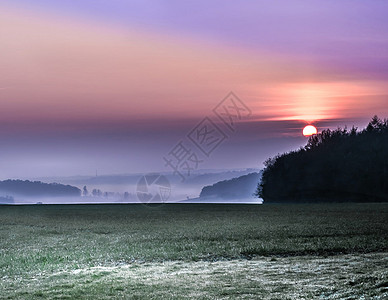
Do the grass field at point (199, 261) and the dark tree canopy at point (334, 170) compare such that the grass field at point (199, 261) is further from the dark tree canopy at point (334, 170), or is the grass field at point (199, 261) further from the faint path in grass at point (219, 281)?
the dark tree canopy at point (334, 170)

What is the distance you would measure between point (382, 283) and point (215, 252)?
11611mm

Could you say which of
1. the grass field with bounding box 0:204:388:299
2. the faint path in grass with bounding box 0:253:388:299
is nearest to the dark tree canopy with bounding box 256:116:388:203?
the grass field with bounding box 0:204:388:299

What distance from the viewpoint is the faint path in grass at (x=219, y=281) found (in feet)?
53.7

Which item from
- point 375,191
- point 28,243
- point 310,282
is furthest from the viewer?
point 375,191

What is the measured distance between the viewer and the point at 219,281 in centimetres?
1867

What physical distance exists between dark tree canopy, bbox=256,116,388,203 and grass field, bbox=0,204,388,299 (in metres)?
52.6

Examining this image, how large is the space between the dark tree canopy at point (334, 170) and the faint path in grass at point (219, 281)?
71601mm

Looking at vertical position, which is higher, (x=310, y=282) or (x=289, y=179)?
(x=289, y=179)

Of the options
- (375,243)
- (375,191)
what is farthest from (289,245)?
(375,191)

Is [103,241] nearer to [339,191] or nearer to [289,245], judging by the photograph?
[289,245]

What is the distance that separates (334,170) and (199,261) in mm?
79023

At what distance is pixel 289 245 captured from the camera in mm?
28812

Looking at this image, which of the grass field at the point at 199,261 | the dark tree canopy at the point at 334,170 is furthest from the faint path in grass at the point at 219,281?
the dark tree canopy at the point at 334,170

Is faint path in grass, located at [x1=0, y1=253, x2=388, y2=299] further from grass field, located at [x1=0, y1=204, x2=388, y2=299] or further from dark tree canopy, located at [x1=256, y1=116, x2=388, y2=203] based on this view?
dark tree canopy, located at [x1=256, y1=116, x2=388, y2=203]
